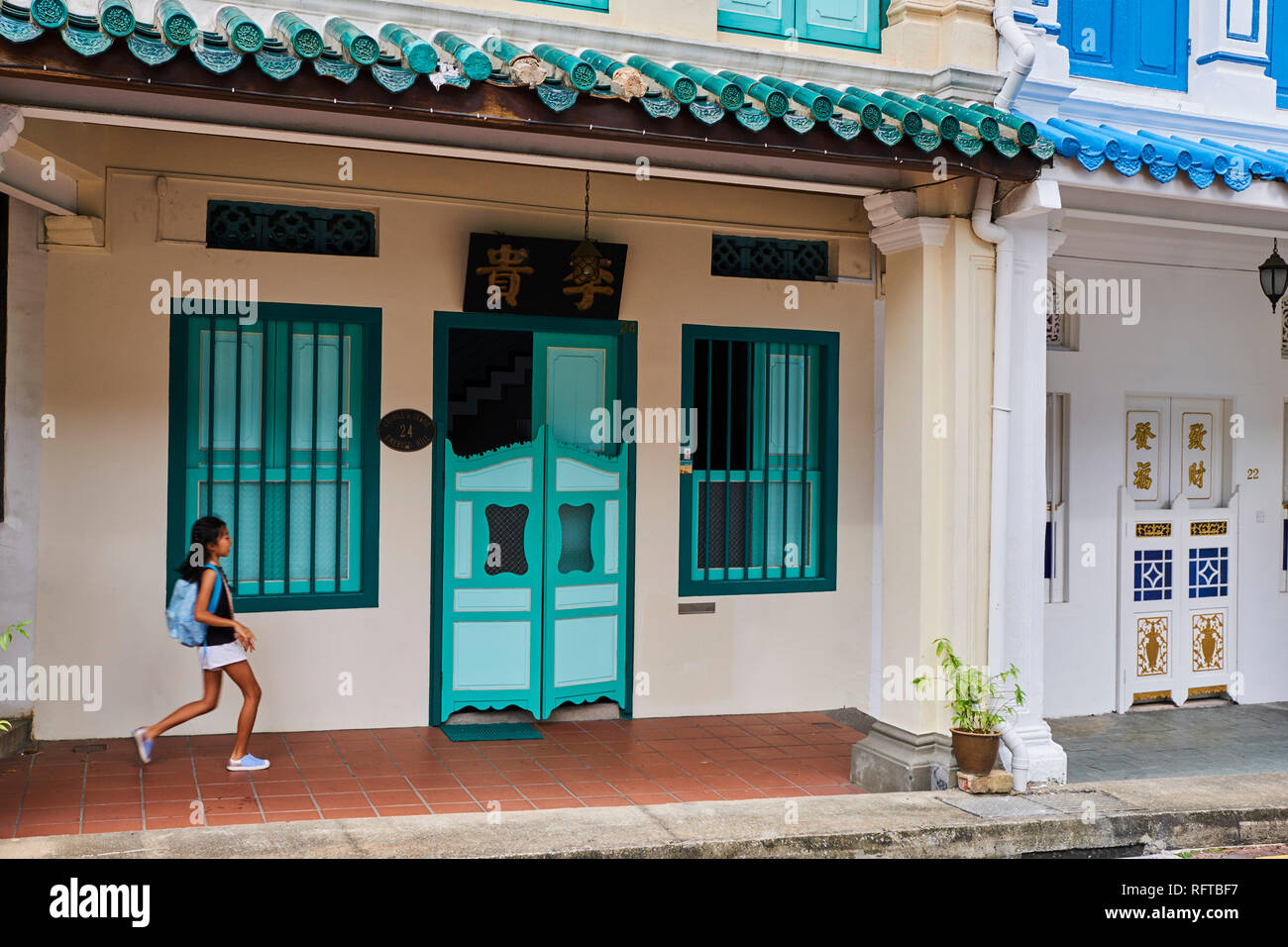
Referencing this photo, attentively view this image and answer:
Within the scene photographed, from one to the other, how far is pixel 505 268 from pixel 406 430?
4.12 ft

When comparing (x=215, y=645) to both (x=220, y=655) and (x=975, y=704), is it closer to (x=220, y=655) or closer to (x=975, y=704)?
(x=220, y=655)

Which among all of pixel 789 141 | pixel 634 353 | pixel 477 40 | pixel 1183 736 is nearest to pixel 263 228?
pixel 477 40

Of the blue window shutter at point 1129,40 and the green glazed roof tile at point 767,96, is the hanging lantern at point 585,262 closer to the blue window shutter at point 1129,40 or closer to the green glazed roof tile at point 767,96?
the green glazed roof tile at point 767,96

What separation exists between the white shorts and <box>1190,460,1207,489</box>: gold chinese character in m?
7.38

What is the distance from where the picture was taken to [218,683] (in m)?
7.29

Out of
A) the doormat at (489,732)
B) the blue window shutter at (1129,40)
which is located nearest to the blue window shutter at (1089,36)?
the blue window shutter at (1129,40)

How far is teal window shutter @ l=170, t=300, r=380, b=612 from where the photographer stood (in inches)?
315

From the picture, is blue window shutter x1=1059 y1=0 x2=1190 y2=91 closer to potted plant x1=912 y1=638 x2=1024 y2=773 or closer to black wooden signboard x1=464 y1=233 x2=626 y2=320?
black wooden signboard x1=464 y1=233 x2=626 y2=320

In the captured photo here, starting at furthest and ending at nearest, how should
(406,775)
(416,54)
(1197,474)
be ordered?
1. (1197,474)
2. (406,775)
3. (416,54)

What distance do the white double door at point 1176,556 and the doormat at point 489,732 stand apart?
181 inches

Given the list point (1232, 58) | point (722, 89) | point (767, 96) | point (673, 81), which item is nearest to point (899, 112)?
point (767, 96)

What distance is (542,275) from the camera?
8.56 metres

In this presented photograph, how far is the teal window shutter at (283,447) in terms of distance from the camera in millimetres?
7992

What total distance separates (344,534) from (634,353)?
2346 millimetres
